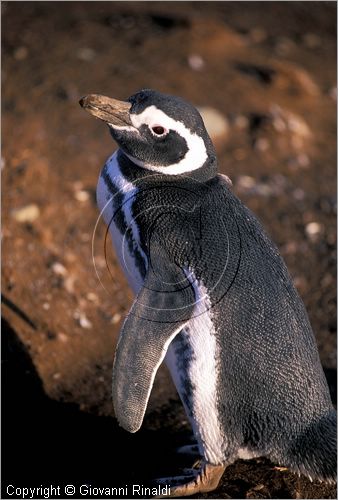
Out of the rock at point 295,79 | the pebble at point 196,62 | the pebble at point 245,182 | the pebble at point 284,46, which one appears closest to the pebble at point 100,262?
the pebble at point 245,182

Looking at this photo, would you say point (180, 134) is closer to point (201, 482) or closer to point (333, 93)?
point (201, 482)

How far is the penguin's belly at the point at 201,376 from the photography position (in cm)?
231

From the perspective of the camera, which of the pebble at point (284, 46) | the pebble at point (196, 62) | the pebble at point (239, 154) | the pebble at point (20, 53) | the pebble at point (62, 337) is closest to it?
the pebble at point (62, 337)

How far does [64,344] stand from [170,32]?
293 centimetres

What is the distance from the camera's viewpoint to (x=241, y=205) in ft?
7.96

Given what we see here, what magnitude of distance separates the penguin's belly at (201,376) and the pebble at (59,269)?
1305mm

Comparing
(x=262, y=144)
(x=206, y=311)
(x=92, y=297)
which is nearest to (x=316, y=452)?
(x=206, y=311)

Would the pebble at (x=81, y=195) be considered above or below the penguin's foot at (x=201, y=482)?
below

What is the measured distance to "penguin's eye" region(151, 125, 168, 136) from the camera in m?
2.32

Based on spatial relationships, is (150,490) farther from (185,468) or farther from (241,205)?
(241,205)

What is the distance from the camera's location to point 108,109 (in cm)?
235

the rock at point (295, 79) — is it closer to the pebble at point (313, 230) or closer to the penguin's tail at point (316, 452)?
the pebble at point (313, 230)

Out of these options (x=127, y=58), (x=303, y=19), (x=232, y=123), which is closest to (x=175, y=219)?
(x=232, y=123)

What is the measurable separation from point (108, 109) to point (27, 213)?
1.59m
